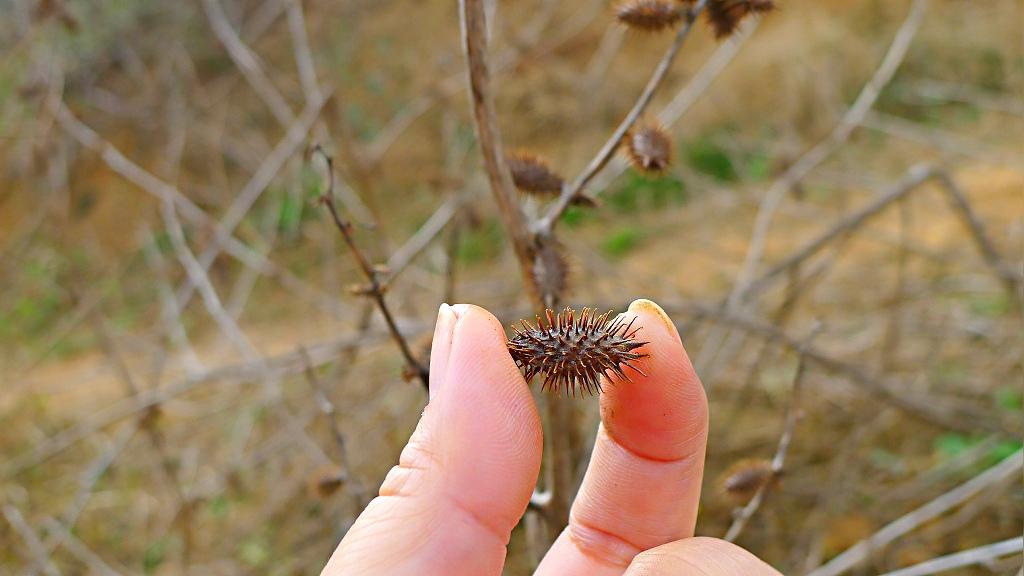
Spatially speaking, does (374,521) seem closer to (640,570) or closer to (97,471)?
(640,570)

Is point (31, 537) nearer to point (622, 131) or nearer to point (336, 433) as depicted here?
point (336, 433)

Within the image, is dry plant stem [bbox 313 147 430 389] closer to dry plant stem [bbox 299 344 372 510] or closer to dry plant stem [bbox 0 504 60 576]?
dry plant stem [bbox 299 344 372 510]

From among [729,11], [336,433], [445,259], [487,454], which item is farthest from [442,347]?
[445,259]

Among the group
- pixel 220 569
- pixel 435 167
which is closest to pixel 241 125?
pixel 435 167

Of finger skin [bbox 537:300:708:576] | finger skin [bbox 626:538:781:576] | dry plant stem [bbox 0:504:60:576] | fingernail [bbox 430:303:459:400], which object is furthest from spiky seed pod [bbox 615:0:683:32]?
dry plant stem [bbox 0:504:60:576]

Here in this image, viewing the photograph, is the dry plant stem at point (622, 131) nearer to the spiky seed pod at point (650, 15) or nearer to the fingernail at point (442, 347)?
the spiky seed pod at point (650, 15)

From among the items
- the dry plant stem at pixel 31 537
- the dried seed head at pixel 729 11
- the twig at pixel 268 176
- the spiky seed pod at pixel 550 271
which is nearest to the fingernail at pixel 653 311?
the spiky seed pod at pixel 550 271
